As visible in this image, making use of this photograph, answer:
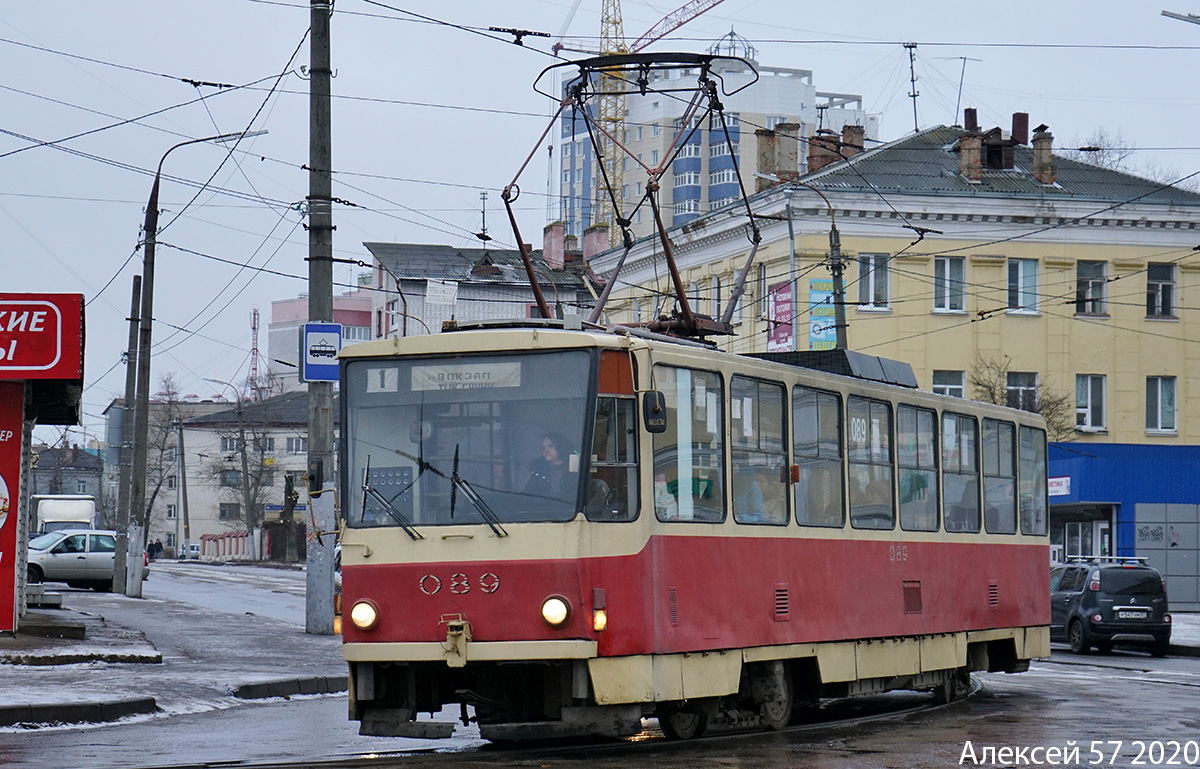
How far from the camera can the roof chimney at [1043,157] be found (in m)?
52.8

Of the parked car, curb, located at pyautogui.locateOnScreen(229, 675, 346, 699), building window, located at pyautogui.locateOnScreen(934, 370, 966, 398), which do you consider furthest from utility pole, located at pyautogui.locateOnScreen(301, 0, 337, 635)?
building window, located at pyautogui.locateOnScreen(934, 370, 966, 398)

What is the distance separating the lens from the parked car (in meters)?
42.4

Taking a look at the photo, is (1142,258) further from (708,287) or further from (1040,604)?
(1040,604)

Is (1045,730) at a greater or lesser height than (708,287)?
lesser

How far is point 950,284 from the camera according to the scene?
5084cm

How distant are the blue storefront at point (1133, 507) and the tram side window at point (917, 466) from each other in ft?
84.9

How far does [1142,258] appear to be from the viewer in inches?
2068

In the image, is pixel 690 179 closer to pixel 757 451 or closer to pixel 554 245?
pixel 554 245

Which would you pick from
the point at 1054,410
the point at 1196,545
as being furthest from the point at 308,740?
the point at 1054,410

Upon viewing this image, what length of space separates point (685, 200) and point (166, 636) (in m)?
112

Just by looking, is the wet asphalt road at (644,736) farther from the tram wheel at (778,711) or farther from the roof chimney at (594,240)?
the roof chimney at (594,240)

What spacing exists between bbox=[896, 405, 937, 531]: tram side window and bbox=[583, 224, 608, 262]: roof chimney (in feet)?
171

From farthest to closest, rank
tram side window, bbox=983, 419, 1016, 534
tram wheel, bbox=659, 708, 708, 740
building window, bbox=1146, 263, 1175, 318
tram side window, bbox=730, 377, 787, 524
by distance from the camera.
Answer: building window, bbox=1146, 263, 1175, 318, tram side window, bbox=983, 419, 1016, 534, tram side window, bbox=730, 377, 787, 524, tram wheel, bbox=659, 708, 708, 740

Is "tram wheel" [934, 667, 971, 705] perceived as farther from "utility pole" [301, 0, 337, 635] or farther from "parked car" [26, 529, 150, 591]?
"parked car" [26, 529, 150, 591]
